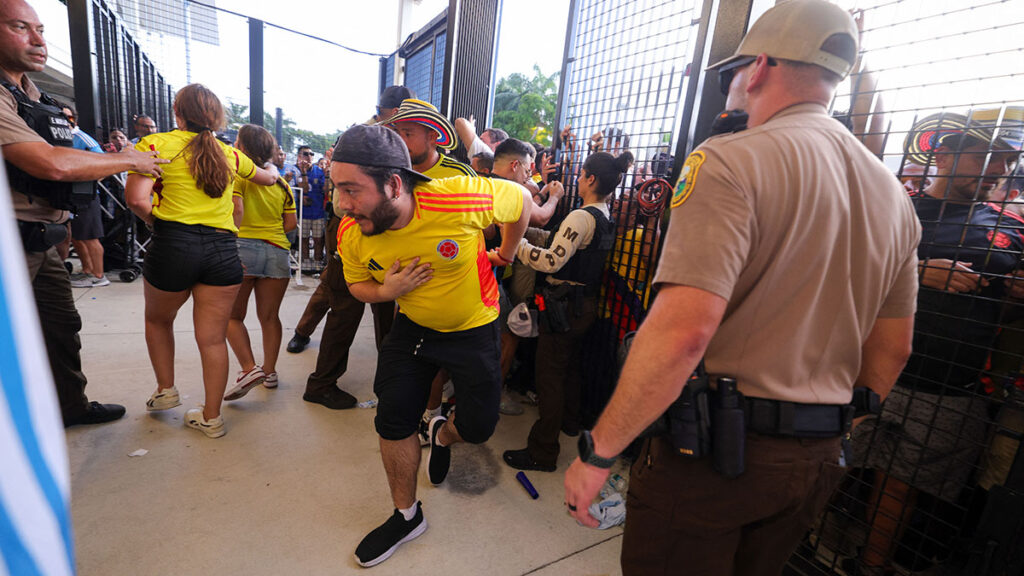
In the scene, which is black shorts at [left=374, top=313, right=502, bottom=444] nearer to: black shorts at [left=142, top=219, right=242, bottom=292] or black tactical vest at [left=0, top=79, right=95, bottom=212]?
black shorts at [left=142, top=219, right=242, bottom=292]

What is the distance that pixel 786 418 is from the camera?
3.28 feet

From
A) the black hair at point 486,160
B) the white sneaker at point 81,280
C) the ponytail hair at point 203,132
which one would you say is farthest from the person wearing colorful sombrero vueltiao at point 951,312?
the white sneaker at point 81,280

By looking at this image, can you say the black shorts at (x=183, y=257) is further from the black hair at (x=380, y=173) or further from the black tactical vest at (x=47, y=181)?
the black hair at (x=380, y=173)

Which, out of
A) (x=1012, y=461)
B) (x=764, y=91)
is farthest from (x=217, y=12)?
(x=1012, y=461)

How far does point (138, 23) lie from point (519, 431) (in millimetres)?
9221

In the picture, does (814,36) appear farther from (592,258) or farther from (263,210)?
(263,210)

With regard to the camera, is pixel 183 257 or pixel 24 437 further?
pixel 183 257

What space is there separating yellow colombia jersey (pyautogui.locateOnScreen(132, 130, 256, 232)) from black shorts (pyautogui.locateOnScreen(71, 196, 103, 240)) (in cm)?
362

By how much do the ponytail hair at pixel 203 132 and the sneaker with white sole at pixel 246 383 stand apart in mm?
1194

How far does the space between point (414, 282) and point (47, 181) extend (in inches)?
64.9

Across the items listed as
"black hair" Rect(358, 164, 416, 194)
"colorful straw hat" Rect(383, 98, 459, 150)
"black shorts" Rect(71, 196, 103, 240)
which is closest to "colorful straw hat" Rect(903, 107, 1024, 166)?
"black hair" Rect(358, 164, 416, 194)

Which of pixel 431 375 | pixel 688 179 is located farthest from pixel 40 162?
pixel 688 179

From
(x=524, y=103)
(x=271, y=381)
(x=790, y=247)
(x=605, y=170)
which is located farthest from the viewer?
(x=524, y=103)

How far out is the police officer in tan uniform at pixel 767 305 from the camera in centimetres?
92
